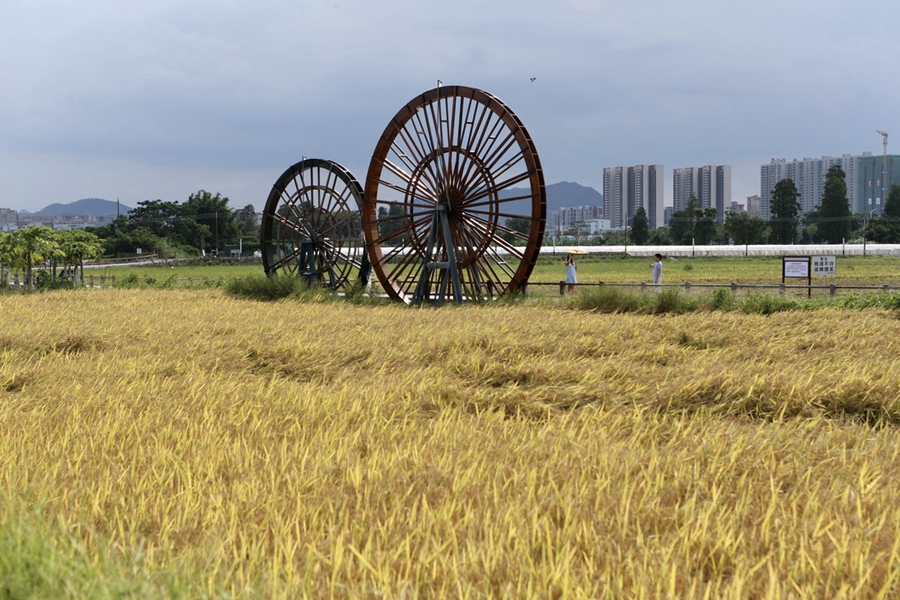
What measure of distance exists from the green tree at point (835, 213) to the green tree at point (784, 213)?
2887 mm

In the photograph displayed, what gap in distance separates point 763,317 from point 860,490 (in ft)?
28.3

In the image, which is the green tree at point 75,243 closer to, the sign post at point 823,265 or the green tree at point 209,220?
the sign post at point 823,265

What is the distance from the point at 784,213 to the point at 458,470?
3472 inches

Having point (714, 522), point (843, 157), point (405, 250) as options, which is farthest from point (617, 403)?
point (843, 157)

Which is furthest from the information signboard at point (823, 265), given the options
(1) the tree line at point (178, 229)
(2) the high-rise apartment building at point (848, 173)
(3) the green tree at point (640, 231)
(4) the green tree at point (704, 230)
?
(2) the high-rise apartment building at point (848, 173)

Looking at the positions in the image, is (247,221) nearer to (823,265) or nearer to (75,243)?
(75,243)

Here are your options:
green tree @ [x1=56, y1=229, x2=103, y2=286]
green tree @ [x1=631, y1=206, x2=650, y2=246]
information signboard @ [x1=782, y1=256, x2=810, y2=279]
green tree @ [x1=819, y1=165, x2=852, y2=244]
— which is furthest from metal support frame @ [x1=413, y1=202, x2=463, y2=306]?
green tree @ [x1=631, y1=206, x2=650, y2=246]

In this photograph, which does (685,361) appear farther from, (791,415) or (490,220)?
(490,220)

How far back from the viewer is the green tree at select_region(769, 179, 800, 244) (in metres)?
83.3

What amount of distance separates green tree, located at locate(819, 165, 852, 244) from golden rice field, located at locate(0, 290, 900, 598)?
77.4 metres

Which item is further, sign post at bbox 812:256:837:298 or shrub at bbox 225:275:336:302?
sign post at bbox 812:256:837:298

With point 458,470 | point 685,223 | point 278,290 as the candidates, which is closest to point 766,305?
point 458,470

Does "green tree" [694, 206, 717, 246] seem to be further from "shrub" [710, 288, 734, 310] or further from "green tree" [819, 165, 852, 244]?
"shrub" [710, 288, 734, 310]

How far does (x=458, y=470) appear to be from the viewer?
13.5ft
